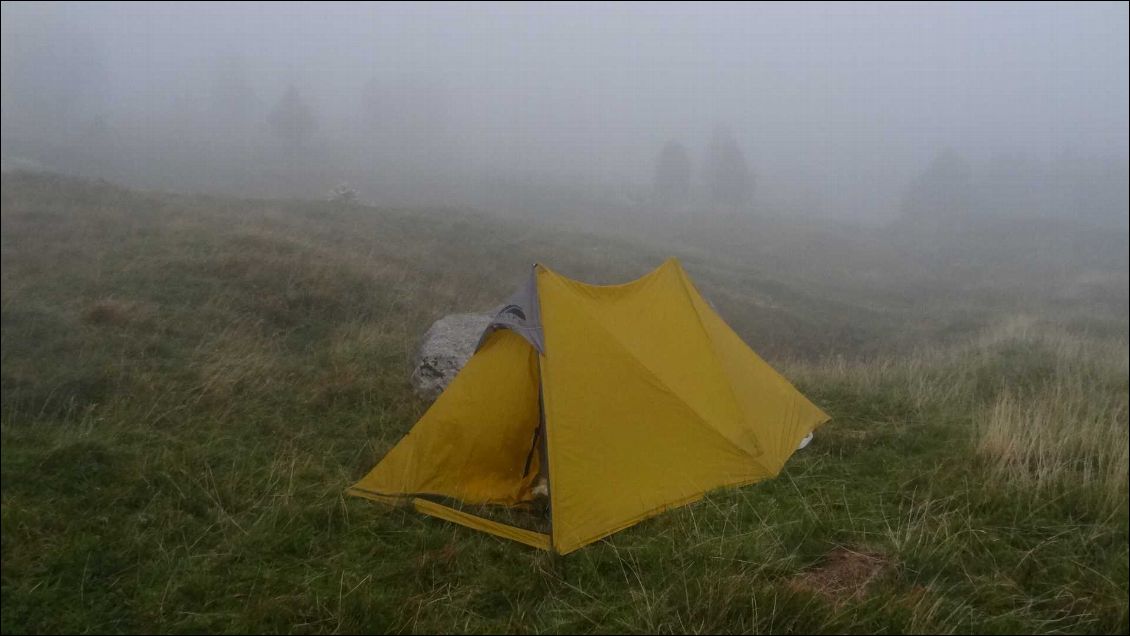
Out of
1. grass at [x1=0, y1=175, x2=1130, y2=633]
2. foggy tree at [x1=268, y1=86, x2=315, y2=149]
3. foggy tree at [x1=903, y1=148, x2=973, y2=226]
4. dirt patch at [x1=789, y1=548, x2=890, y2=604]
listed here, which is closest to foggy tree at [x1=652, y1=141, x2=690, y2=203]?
foggy tree at [x1=903, y1=148, x2=973, y2=226]

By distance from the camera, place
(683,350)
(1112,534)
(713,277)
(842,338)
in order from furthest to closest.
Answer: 1. (713,277)
2. (842,338)
3. (683,350)
4. (1112,534)

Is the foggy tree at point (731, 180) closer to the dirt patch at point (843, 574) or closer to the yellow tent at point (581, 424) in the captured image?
the yellow tent at point (581, 424)

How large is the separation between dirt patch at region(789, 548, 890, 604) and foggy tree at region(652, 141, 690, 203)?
202 feet

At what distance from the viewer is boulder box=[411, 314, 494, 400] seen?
768 cm

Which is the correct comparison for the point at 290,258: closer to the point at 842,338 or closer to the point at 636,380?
the point at 636,380

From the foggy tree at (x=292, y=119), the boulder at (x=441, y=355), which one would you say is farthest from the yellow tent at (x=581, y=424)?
the foggy tree at (x=292, y=119)

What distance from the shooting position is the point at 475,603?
393 cm

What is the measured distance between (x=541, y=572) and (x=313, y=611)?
54.5 inches

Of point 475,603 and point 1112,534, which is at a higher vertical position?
point 1112,534

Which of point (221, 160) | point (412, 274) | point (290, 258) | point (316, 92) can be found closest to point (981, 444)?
point (290, 258)

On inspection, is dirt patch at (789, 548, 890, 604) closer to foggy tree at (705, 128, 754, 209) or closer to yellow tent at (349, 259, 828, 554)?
yellow tent at (349, 259, 828, 554)

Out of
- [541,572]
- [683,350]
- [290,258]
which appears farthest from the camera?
[290,258]

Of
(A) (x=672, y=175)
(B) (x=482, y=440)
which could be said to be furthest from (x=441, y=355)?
(A) (x=672, y=175)

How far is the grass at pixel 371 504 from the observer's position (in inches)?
148
